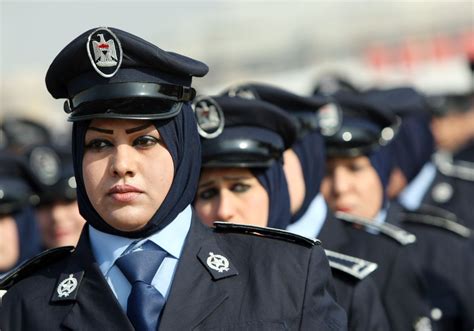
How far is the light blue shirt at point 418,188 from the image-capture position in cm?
892

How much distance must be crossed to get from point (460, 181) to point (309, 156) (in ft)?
11.4

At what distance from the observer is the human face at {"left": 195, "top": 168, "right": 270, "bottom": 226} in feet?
17.1

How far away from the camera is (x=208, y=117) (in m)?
5.25

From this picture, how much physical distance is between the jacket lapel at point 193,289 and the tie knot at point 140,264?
7cm

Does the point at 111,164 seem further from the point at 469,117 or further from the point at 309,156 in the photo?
the point at 469,117

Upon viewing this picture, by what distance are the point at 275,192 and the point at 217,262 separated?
136 centimetres

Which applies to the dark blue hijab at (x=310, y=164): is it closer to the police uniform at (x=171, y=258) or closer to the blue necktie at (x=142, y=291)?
the police uniform at (x=171, y=258)

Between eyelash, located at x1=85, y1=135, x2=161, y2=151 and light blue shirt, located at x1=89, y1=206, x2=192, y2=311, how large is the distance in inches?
10.3

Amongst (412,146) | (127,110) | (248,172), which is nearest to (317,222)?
(248,172)

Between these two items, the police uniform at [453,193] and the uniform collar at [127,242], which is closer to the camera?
the uniform collar at [127,242]

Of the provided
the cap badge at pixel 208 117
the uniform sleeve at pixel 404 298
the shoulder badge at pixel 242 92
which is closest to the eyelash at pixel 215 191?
the cap badge at pixel 208 117

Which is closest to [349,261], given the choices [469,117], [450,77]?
[469,117]

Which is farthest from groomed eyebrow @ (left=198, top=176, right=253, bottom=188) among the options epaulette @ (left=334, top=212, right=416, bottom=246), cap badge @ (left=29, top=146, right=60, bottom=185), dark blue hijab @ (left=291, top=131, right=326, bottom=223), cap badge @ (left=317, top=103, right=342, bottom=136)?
cap badge @ (left=29, top=146, right=60, bottom=185)

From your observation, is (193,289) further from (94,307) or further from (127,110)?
(127,110)
